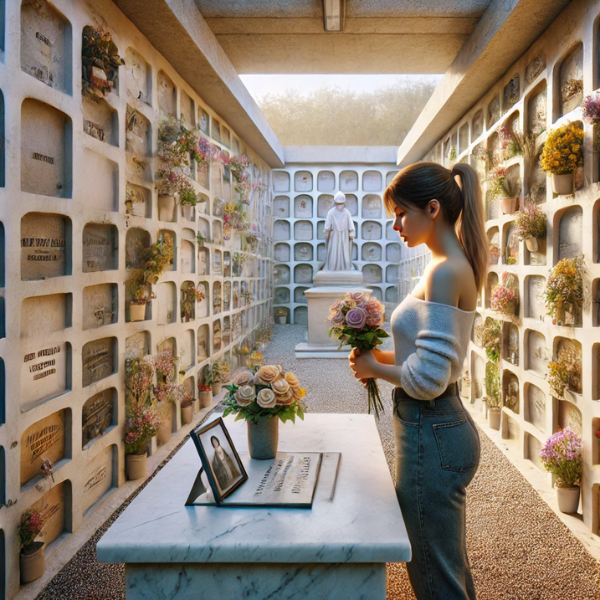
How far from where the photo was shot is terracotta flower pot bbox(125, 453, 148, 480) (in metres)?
2.86

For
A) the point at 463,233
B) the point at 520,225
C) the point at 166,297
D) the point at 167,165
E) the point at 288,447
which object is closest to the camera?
the point at 463,233

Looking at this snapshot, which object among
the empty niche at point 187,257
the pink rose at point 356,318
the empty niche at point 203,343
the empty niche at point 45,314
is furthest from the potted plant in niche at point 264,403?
the empty niche at point 203,343

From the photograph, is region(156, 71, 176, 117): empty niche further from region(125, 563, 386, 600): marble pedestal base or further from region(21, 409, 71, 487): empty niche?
region(125, 563, 386, 600): marble pedestal base

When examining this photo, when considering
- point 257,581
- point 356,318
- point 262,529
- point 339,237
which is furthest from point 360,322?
point 339,237

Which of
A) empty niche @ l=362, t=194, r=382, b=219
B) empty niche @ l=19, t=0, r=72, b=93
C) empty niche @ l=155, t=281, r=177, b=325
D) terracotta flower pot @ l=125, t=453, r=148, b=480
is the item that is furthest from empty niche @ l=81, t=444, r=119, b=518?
empty niche @ l=362, t=194, r=382, b=219

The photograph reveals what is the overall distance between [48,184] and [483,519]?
9.10ft

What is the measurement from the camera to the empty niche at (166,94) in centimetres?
348

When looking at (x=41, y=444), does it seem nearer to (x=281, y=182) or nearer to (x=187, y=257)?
(x=187, y=257)

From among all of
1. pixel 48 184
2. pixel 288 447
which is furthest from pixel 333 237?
pixel 288 447

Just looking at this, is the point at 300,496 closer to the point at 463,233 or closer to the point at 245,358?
the point at 463,233

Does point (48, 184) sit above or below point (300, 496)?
above

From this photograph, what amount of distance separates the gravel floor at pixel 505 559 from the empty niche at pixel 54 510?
16 cm

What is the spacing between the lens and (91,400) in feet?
8.27

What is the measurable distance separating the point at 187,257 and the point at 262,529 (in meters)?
3.24
